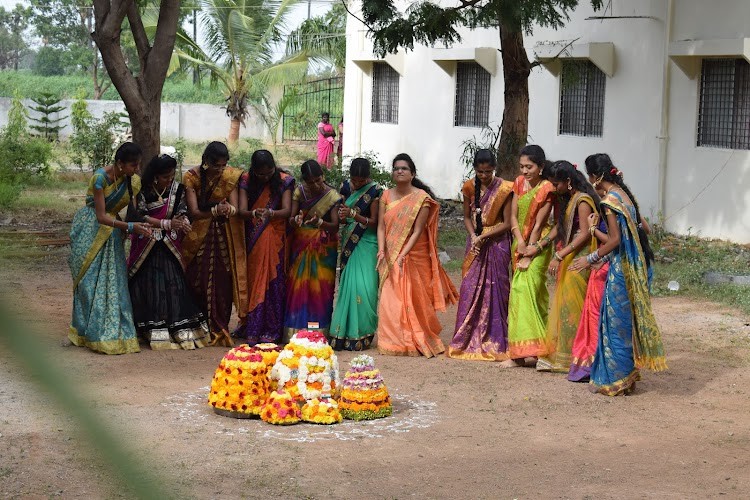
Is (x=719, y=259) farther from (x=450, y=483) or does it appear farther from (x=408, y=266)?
(x=450, y=483)

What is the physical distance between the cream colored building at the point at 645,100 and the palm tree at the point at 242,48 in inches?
360

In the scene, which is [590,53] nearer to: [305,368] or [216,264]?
[216,264]

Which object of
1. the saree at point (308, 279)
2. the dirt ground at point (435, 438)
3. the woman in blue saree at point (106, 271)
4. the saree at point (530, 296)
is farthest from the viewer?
the saree at point (308, 279)

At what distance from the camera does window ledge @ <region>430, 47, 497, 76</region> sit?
17.2 m

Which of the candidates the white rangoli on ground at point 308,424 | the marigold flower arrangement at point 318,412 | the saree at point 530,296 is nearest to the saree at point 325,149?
the saree at point 530,296

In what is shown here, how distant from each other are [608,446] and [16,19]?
46259 millimetres

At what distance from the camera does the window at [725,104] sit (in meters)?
12.6

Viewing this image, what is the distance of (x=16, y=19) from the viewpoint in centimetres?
4666

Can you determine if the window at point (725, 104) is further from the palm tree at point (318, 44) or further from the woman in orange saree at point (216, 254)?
the palm tree at point (318, 44)

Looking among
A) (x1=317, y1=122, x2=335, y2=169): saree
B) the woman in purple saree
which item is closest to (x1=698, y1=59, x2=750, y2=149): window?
the woman in purple saree

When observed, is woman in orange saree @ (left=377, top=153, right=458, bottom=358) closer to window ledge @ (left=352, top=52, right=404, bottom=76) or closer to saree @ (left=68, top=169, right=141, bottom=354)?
saree @ (left=68, top=169, right=141, bottom=354)

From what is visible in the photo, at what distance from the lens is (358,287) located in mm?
7941

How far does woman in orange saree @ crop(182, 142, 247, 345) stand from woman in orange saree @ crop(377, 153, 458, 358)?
3.66ft

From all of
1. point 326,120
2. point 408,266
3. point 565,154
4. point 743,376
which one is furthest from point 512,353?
point 326,120
